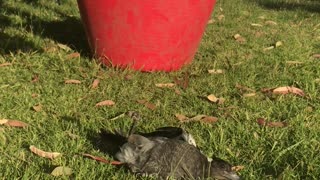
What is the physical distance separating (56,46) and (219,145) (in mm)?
1900

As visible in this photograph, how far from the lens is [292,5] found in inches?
247

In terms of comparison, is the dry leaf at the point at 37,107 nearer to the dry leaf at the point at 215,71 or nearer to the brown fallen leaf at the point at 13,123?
the brown fallen leaf at the point at 13,123

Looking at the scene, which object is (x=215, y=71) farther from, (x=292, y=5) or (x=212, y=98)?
(x=292, y=5)

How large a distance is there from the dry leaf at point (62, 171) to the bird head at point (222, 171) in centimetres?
56

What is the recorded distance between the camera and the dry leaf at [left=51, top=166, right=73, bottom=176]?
82.1 inches

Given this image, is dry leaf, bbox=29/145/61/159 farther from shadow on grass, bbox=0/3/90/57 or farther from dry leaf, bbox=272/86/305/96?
shadow on grass, bbox=0/3/90/57

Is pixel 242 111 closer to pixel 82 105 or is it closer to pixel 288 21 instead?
pixel 82 105

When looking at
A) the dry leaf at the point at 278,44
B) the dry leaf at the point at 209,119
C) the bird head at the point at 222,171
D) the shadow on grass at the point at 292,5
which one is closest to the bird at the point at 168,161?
the bird head at the point at 222,171

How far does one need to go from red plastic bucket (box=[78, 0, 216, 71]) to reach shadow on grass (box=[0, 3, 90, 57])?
376 mm

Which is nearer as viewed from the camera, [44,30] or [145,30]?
[145,30]

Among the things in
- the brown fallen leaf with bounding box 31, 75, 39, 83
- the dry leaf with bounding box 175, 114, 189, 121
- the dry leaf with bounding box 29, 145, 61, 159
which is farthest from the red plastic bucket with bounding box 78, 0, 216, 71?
the dry leaf with bounding box 29, 145, 61, 159

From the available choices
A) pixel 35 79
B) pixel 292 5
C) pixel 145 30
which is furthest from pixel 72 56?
pixel 292 5

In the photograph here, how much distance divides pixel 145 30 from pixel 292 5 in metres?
3.39

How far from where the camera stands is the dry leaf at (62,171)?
209 centimetres
